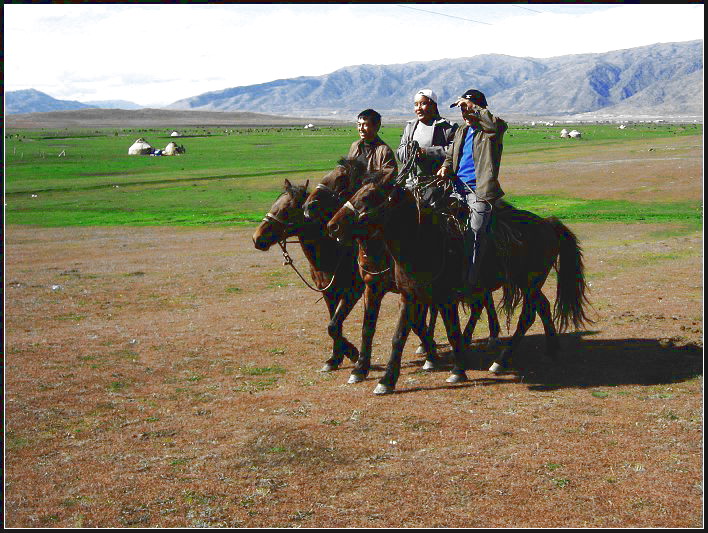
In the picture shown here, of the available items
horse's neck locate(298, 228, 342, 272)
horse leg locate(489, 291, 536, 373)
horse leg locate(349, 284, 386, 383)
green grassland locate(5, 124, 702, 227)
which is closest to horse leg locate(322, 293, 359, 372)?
horse leg locate(349, 284, 386, 383)

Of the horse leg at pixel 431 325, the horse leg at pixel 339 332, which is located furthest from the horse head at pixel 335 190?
the horse leg at pixel 431 325

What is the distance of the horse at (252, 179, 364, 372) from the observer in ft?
33.5

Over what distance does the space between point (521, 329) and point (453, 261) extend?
2025mm

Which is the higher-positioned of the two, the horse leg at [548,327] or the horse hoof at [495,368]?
the horse leg at [548,327]

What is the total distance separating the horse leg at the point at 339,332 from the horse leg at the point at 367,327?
45 centimetres

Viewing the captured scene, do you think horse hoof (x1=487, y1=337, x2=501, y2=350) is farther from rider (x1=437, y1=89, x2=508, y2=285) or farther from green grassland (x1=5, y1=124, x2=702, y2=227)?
green grassland (x1=5, y1=124, x2=702, y2=227)

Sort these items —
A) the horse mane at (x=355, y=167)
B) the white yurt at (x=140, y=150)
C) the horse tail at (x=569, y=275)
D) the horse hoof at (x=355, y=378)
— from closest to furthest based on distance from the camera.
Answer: the horse mane at (x=355, y=167) < the horse hoof at (x=355, y=378) < the horse tail at (x=569, y=275) < the white yurt at (x=140, y=150)

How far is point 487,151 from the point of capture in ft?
30.9

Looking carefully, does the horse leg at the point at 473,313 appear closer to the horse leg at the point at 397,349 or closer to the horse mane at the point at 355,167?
the horse leg at the point at 397,349

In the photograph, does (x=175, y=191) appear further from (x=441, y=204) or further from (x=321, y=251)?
(x=441, y=204)

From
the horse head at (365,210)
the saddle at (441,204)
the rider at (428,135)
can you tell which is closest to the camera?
the horse head at (365,210)

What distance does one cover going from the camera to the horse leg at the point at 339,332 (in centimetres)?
1070

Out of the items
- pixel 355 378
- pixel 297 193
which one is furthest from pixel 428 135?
pixel 355 378

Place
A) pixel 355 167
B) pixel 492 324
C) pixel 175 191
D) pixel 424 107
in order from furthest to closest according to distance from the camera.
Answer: pixel 175 191
pixel 492 324
pixel 424 107
pixel 355 167
